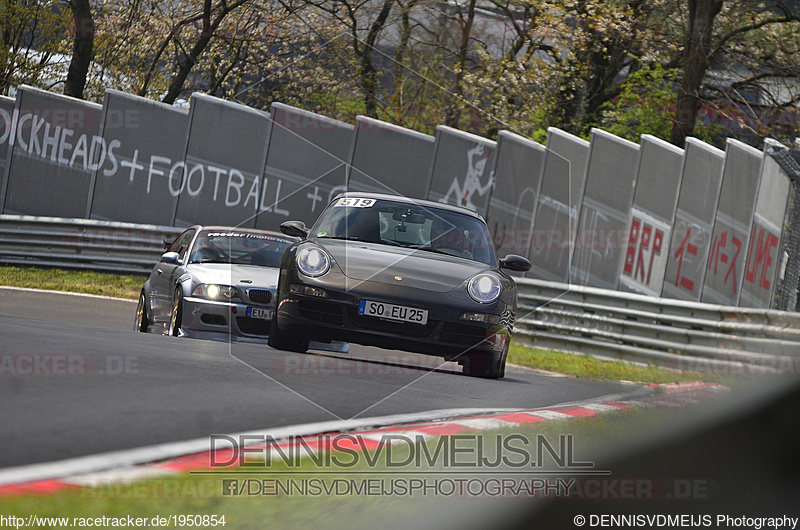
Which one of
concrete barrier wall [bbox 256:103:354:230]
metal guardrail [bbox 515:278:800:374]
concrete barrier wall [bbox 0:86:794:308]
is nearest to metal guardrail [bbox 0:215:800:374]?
metal guardrail [bbox 515:278:800:374]

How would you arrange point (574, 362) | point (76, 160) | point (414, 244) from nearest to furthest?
point (414, 244), point (574, 362), point (76, 160)

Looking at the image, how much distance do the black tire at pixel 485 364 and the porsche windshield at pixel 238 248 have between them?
2955mm

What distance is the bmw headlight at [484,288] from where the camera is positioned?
751 centimetres

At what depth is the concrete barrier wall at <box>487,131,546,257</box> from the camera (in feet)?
56.9

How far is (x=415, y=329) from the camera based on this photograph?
23.9ft

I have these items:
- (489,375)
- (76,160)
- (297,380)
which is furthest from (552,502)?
Result: (76,160)

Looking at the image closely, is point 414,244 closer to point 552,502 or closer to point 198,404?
point 198,404

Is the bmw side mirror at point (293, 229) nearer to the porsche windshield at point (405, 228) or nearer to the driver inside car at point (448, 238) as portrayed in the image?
the porsche windshield at point (405, 228)

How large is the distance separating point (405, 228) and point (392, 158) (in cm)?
1066

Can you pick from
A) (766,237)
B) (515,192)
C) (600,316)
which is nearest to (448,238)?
(766,237)

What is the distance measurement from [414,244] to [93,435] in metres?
4.01

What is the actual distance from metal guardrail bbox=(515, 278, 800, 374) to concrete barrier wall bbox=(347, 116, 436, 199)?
13.8ft

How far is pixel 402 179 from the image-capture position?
61.5 feet

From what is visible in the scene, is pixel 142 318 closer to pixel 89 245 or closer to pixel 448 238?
pixel 448 238
